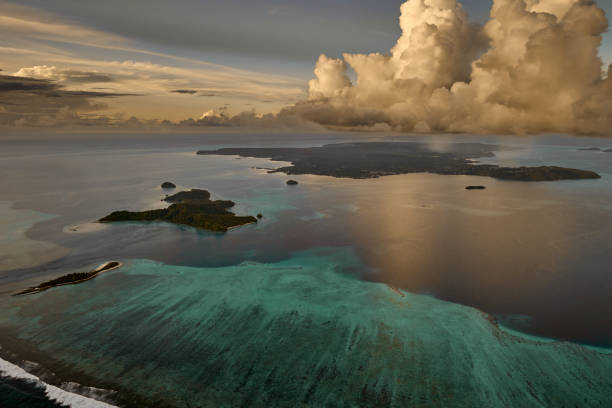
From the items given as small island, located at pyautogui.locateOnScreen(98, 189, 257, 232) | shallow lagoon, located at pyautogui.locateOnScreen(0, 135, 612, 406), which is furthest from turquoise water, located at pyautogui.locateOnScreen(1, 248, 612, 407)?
small island, located at pyautogui.locateOnScreen(98, 189, 257, 232)

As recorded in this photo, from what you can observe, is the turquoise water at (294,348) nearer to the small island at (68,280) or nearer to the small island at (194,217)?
the small island at (68,280)

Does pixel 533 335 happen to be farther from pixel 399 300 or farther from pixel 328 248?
pixel 328 248

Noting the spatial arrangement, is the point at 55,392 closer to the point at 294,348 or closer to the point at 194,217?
the point at 294,348

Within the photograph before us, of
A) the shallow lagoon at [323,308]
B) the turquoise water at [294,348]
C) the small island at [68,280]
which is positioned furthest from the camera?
the small island at [68,280]

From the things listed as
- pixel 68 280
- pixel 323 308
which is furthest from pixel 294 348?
pixel 68 280

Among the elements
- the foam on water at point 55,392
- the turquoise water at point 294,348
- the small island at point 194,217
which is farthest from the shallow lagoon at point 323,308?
the small island at point 194,217
